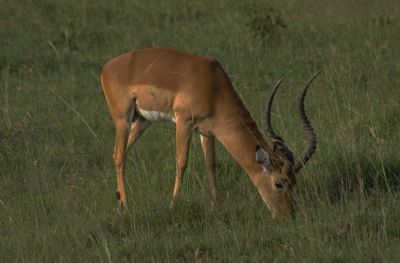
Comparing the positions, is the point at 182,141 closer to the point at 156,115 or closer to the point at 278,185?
the point at 156,115

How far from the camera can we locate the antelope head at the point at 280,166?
6.05m

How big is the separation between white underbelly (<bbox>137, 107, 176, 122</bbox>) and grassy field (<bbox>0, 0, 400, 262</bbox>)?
428 millimetres

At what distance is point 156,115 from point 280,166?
1202mm

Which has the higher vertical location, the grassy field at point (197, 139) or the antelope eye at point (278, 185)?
the antelope eye at point (278, 185)

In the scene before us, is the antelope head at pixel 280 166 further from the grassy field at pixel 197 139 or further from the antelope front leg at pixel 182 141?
the antelope front leg at pixel 182 141

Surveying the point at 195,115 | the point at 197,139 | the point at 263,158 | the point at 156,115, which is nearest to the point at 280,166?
the point at 263,158

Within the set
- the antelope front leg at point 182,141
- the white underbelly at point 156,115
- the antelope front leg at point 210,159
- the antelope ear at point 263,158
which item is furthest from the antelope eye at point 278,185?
the white underbelly at point 156,115

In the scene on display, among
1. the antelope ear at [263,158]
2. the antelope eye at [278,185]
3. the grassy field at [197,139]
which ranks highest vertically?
the antelope ear at [263,158]

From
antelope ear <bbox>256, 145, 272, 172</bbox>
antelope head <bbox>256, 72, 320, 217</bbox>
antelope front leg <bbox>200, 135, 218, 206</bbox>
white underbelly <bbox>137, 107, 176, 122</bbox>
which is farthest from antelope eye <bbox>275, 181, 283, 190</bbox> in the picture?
white underbelly <bbox>137, 107, 176, 122</bbox>

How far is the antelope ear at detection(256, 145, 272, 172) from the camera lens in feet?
20.3

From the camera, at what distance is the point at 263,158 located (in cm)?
620

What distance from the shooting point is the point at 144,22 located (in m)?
11.8

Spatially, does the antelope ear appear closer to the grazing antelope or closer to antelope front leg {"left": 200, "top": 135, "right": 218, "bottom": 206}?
the grazing antelope

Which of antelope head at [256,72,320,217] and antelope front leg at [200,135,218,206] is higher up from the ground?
antelope head at [256,72,320,217]
